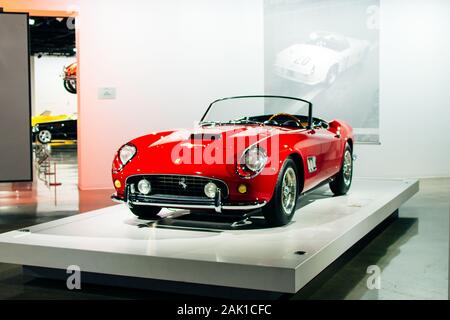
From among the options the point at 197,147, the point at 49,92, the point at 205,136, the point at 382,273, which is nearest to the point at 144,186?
the point at 197,147

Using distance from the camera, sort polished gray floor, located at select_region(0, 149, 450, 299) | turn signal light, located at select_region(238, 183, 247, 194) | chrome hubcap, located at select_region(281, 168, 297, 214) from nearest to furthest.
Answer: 1. polished gray floor, located at select_region(0, 149, 450, 299)
2. turn signal light, located at select_region(238, 183, 247, 194)
3. chrome hubcap, located at select_region(281, 168, 297, 214)

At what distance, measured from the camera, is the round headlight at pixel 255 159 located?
3.87 metres

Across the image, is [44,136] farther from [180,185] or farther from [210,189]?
[210,189]

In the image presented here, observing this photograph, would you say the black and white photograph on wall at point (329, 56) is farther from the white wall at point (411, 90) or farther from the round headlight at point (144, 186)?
the round headlight at point (144, 186)

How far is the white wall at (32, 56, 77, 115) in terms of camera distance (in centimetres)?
1964

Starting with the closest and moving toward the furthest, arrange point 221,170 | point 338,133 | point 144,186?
1. point 221,170
2. point 144,186
3. point 338,133

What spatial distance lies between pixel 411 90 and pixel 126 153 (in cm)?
576

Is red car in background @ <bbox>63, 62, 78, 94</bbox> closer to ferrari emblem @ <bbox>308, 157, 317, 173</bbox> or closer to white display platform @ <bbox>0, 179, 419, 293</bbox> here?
white display platform @ <bbox>0, 179, 419, 293</bbox>

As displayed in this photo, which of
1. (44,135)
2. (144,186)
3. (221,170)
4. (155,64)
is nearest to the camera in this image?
(221,170)

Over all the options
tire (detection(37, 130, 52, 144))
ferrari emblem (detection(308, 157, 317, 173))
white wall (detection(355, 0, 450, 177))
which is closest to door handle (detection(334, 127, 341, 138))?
ferrari emblem (detection(308, 157, 317, 173))

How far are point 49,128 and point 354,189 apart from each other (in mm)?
12950

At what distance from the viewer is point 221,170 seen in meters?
3.84

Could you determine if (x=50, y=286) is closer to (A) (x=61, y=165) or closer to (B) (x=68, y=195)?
(B) (x=68, y=195)

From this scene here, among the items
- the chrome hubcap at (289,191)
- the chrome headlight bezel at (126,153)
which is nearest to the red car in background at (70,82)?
the chrome headlight bezel at (126,153)
